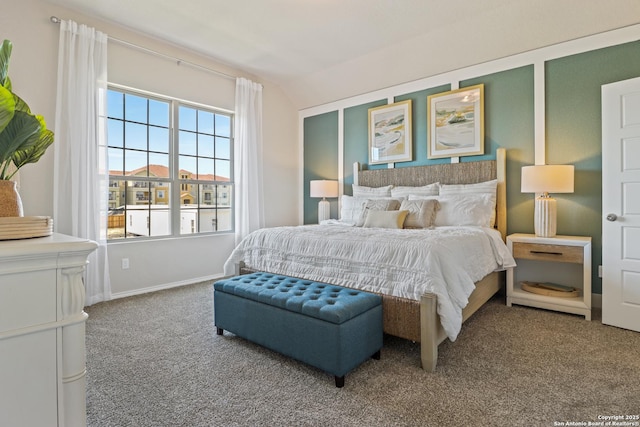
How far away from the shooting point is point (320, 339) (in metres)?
1.84

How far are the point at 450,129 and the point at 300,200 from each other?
8.63 feet

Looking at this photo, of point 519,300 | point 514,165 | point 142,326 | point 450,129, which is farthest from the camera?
point 450,129

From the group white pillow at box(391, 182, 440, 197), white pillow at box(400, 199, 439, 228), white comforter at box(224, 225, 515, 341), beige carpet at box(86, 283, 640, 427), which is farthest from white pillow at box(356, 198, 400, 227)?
beige carpet at box(86, 283, 640, 427)

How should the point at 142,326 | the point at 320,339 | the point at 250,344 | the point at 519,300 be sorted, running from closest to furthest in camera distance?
the point at 320,339 → the point at 250,344 → the point at 142,326 → the point at 519,300

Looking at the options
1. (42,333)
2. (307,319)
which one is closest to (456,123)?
(307,319)

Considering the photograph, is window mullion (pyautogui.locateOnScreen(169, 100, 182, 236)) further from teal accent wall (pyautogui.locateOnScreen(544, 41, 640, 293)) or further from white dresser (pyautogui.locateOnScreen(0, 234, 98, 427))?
teal accent wall (pyautogui.locateOnScreen(544, 41, 640, 293))

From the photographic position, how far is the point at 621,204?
2715mm

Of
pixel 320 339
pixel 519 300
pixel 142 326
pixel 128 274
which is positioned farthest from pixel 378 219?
pixel 128 274

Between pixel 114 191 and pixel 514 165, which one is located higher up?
pixel 514 165

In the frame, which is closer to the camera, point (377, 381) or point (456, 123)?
point (377, 381)

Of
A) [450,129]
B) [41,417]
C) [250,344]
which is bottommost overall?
[250,344]

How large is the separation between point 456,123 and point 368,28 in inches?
58.5

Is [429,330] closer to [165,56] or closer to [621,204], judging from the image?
[621,204]

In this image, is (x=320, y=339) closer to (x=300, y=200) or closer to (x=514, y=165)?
(x=514, y=165)
